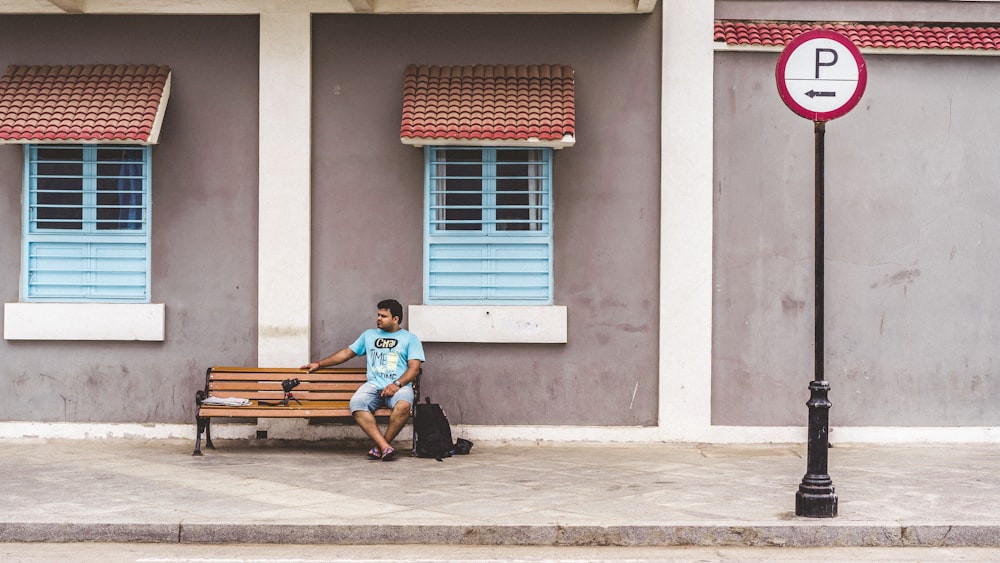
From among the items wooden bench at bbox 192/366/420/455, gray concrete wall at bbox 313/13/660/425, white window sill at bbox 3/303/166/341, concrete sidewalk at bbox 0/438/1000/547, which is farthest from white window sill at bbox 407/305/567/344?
white window sill at bbox 3/303/166/341

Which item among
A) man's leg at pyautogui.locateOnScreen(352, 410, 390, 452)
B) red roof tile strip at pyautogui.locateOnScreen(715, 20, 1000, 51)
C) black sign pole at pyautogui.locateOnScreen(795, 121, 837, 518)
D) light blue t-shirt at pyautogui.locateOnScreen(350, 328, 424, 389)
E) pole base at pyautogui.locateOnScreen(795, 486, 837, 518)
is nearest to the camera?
pole base at pyautogui.locateOnScreen(795, 486, 837, 518)

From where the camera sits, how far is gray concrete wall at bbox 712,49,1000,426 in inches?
453

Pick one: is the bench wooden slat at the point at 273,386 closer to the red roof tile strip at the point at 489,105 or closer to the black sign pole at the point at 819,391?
the red roof tile strip at the point at 489,105

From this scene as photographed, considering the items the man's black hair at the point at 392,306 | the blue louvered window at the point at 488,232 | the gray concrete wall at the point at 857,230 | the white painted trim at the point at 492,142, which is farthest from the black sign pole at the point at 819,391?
the man's black hair at the point at 392,306

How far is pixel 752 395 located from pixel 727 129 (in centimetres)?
258

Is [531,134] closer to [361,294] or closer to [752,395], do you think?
[361,294]

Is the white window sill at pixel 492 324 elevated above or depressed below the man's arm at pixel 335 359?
above

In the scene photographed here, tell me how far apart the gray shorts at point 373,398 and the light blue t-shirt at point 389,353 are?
9 centimetres

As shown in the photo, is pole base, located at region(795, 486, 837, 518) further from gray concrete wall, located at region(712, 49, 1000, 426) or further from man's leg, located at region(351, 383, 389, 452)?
man's leg, located at region(351, 383, 389, 452)

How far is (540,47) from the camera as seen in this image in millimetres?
11547

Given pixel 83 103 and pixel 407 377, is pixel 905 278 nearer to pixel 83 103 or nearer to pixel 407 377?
pixel 407 377

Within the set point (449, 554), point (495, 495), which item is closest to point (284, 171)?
point (495, 495)

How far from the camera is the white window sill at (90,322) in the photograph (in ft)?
38.0

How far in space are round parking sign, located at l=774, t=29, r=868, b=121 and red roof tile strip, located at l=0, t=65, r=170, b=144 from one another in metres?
5.91
